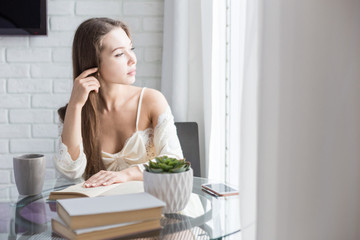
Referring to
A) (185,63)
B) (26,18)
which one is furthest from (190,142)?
(26,18)

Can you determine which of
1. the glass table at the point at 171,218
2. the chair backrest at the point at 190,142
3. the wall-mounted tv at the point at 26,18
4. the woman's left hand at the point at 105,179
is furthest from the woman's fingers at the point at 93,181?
the wall-mounted tv at the point at 26,18

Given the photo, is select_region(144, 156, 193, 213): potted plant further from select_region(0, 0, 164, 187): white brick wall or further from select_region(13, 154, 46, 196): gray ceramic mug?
select_region(0, 0, 164, 187): white brick wall

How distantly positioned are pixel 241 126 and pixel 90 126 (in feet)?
3.49

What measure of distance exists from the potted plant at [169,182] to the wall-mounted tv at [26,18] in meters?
1.61

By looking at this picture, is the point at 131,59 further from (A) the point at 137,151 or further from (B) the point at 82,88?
(A) the point at 137,151

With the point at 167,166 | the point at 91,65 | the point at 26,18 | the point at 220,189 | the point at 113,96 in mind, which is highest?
the point at 26,18

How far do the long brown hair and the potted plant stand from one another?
2.31ft

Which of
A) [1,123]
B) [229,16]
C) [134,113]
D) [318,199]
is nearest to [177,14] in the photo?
[229,16]

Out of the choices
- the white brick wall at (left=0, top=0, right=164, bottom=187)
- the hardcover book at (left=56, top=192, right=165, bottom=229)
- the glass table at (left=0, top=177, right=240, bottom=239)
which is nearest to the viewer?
the hardcover book at (left=56, top=192, right=165, bottom=229)

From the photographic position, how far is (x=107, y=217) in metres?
0.75

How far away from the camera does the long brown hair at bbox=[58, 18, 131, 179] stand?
5.18 ft

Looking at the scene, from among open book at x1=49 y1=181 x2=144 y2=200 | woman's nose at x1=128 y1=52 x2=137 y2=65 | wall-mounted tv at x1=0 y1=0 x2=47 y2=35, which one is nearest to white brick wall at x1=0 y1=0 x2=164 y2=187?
wall-mounted tv at x1=0 y1=0 x2=47 y2=35

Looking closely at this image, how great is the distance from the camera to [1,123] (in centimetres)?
233

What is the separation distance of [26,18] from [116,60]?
0.94 m
